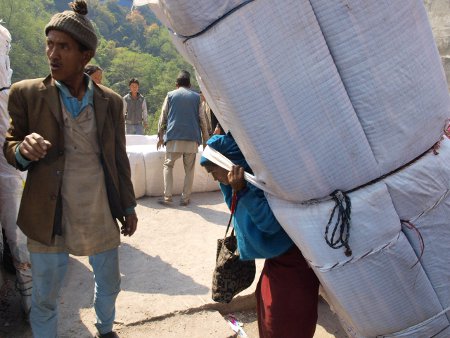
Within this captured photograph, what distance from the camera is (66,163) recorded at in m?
2.17

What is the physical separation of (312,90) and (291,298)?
945 mm

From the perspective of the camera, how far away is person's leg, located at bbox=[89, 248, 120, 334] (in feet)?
7.74

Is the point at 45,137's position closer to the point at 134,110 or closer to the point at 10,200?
the point at 10,200

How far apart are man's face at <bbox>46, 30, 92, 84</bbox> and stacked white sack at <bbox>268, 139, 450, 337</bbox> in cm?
119

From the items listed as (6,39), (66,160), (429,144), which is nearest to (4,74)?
(6,39)

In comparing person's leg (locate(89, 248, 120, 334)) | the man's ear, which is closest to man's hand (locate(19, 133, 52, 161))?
the man's ear

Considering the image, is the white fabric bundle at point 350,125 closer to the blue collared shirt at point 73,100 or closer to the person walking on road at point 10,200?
the blue collared shirt at point 73,100

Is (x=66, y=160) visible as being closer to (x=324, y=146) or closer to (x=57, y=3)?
(x=324, y=146)

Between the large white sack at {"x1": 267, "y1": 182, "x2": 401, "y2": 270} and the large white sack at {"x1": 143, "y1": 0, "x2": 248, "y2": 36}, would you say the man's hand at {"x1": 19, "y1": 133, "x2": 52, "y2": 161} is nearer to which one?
the large white sack at {"x1": 143, "y1": 0, "x2": 248, "y2": 36}

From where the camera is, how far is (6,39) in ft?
9.17

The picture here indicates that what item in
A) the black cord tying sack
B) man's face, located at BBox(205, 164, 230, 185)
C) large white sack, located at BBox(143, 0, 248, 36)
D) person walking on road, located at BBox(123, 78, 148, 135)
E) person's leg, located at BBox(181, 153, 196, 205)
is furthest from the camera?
person walking on road, located at BBox(123, 78, 148, 135)

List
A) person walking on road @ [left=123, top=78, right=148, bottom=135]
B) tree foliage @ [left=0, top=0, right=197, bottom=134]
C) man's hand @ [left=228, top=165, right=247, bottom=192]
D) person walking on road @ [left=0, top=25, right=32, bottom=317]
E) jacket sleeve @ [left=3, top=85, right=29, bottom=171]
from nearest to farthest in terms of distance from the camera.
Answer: man's hand @ [left=228, top=165, right=247, bottom=192] < jacket sleeve @ [left=3, top=85, right=29, bottom=171] < person walking on road @ [left=0, top=25, right=32, bottom=317] < person walking on road @ [left=123, top=78, right=148, bottom=135] < tree foliage @ [left=0, top=0, right=197, bottom=134]

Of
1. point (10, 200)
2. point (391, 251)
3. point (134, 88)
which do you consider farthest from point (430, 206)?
point (134, 88)

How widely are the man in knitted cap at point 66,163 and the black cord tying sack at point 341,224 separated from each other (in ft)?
4.04
